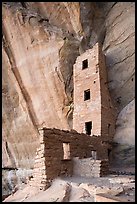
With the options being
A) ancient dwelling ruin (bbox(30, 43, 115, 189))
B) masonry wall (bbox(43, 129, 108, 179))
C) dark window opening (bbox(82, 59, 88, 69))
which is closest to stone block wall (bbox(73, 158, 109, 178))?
ancient dwelling ruin (bbox(30, 43, 115, 189))

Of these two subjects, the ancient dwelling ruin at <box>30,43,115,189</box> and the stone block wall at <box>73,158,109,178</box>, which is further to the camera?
the stone block wall at <box>73,158,109,178</box>

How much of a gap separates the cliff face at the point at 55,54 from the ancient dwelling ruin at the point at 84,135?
778mm

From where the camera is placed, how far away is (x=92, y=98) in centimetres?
1196

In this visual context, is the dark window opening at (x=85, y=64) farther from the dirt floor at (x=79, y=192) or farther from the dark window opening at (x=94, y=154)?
the dirt floor at (x=79, y=192)

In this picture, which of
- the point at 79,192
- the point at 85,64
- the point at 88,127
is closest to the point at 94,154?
the point at 88,127

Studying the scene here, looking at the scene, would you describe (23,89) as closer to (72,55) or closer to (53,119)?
(53,119)

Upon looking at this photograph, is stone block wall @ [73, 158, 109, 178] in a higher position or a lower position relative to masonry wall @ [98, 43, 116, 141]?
lower

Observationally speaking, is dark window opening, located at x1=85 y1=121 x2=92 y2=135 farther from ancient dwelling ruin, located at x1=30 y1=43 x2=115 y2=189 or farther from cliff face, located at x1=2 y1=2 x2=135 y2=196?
cliff face, located at x1=2 y1=2 x2=135 y2=196

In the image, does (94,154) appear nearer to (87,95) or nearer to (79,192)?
(87,95)

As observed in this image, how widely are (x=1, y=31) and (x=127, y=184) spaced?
11.1 metres

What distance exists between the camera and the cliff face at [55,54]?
13051 millimetres

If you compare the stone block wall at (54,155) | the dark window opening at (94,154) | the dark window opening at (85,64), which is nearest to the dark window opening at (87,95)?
the dark window opening at (85,64)

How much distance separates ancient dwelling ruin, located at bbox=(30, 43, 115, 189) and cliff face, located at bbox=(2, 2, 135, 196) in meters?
0.78

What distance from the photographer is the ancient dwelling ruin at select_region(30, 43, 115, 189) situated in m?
7.75
